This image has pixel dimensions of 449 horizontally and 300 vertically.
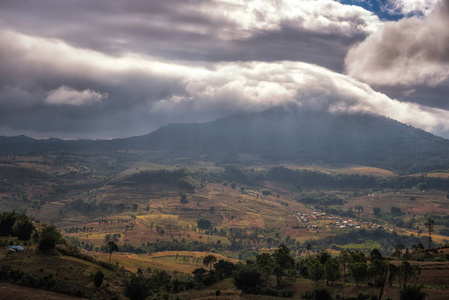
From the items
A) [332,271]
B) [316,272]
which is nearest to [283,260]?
[316,272]

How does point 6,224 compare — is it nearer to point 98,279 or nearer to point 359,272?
point 98,279

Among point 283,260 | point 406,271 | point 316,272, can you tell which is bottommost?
point 316,272

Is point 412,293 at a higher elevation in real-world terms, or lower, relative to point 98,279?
higher

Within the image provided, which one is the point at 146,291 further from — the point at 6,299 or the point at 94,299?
the point at 6,299

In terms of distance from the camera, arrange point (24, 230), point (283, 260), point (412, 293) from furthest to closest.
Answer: point (283, 260) → point (24, 230) → point (412, 293)

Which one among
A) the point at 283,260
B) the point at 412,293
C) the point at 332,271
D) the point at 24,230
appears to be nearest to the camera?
the point at 412,293

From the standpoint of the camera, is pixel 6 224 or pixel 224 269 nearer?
pixel 6 224

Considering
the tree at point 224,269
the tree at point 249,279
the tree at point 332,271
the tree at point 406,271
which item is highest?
the tree at point 406,271

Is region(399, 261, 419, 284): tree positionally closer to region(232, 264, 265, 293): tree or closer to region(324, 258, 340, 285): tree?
region(324, 258, 340, 285): tree

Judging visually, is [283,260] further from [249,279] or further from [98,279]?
[98,279]

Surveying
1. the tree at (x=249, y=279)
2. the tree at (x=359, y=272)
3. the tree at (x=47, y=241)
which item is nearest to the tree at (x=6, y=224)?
the tree at (x=47, y=241)

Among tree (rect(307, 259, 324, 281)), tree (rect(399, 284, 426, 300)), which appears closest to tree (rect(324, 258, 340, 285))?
tree (rect(307, 259, 324, 281))

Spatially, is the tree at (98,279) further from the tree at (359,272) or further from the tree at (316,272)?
the tree at (359,272)

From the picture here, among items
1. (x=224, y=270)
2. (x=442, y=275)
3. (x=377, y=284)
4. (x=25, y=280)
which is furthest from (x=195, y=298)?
(x=442, y=275)
